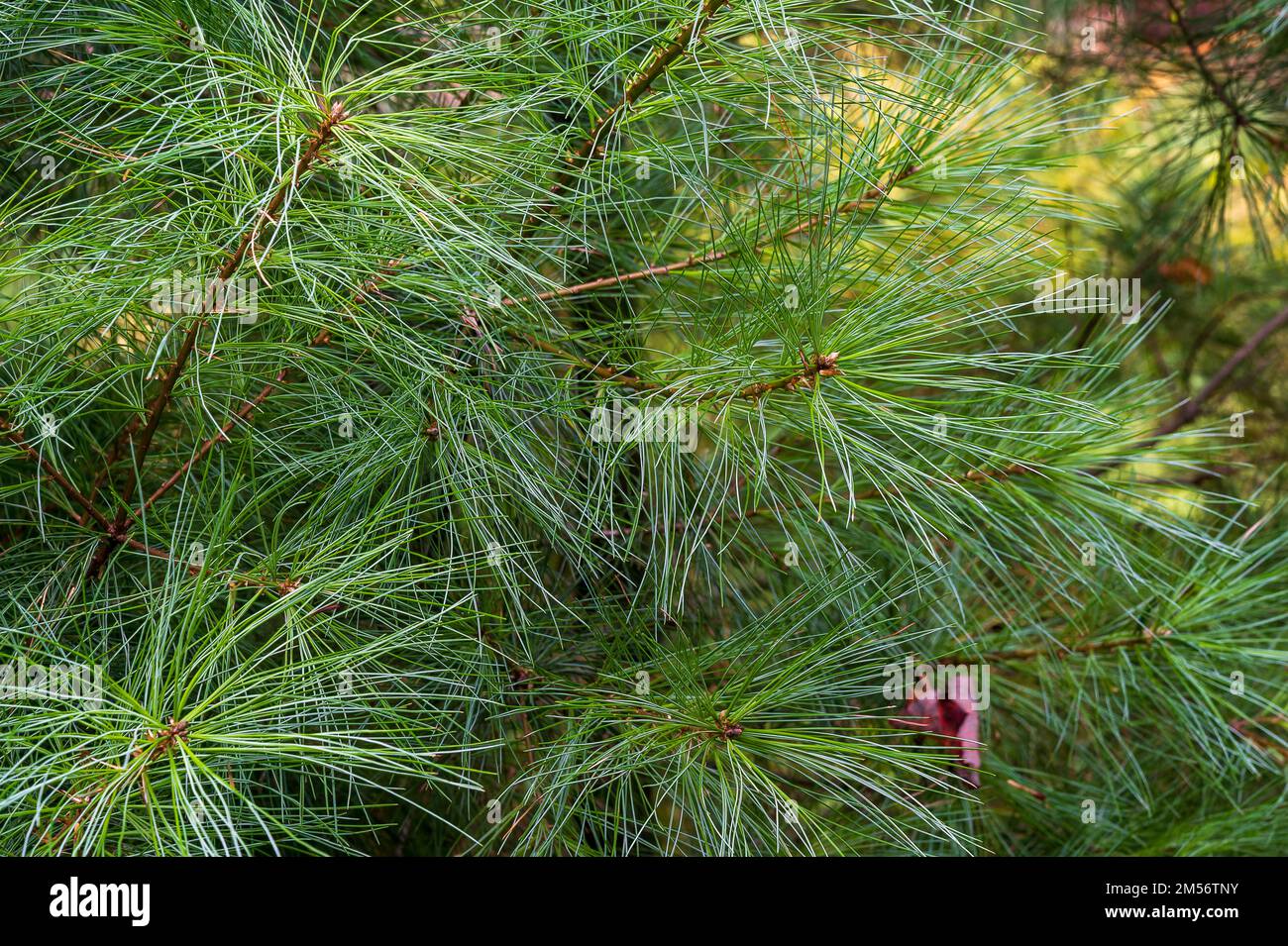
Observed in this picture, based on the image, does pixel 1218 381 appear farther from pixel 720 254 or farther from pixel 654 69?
pixel 654 69

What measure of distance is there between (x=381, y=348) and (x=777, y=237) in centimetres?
23

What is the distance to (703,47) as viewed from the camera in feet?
1.88

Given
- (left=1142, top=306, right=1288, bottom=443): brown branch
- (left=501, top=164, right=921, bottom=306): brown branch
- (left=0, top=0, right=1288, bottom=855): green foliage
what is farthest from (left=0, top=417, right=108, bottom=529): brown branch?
(left=1142, top=306, right=1288, bottom=443): brown branch

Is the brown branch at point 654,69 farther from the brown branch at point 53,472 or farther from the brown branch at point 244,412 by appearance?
the brown branch at point 53,472

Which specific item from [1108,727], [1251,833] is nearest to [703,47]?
[1108,727]

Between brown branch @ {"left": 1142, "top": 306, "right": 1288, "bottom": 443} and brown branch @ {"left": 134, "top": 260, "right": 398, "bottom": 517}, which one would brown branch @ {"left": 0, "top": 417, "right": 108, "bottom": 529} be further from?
brown branch @ {"left": 1142, "top": 306, "right": 1288, "bottom": 443}

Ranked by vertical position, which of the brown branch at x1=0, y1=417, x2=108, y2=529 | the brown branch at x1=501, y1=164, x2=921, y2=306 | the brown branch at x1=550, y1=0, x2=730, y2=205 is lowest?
the brown branch at x1=0, y1=417, x2=108, y2=529

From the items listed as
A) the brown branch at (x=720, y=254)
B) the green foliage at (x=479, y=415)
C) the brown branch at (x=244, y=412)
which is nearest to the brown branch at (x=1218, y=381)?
the green foliage at (x=479, y=415)

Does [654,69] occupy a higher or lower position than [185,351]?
higher

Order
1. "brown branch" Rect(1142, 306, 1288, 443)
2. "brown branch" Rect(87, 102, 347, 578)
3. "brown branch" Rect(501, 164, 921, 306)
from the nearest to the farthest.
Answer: "brown branch" Rect(87, 102, 347, 578) → "brown branch" Rect(501, 164, 921, 306) → "brown branch" Rect(1142, 306, 1288, 443)

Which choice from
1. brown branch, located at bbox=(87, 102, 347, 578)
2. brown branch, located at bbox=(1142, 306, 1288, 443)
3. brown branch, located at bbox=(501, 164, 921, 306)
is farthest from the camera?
brown branch, located at bbox=(1142, 306, 1288, 443)

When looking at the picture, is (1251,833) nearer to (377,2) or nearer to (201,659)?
(201,659)

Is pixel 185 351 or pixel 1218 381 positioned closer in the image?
pixel 185 351

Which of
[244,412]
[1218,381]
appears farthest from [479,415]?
[1218,381]
